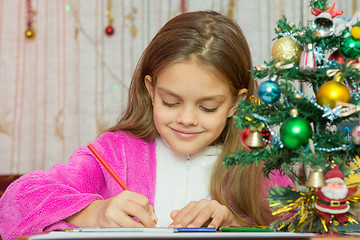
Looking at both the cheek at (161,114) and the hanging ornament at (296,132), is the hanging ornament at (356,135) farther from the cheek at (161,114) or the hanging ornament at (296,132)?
the cheek at (161,114)

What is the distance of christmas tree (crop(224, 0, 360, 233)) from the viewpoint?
661 mm

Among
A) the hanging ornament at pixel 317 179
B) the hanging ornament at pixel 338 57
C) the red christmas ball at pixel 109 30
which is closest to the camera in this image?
→ the hanging ornament at pixel 317 179

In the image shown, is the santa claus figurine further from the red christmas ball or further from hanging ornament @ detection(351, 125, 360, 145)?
the red christmas ball

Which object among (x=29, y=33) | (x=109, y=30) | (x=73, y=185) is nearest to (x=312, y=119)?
(x=73, y=185)

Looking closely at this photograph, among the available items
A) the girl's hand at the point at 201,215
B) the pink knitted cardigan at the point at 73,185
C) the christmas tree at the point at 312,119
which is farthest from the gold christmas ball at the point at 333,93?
the pink knitted cardigan at the point at 73,185

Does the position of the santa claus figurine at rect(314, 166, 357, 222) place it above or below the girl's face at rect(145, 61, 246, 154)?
below

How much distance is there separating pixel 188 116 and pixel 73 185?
0.30m

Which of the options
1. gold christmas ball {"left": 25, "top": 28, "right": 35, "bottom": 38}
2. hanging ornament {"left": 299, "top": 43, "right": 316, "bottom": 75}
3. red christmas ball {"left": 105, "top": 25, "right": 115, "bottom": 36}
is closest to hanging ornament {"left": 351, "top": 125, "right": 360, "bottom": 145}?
hanging ornament {"left": 299, "top": 43, "right": 316, "bottom": 75}

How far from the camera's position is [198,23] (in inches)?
43.8

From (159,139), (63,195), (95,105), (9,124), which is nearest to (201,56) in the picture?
(159,139)

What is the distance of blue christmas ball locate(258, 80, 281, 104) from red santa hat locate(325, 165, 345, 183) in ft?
0.43

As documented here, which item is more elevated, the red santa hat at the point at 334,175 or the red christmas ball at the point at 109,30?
the red christmas ball at the point at 109,30

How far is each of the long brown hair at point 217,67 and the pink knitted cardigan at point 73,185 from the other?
0.20 feet

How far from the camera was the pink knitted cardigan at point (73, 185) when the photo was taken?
863 millimetres
